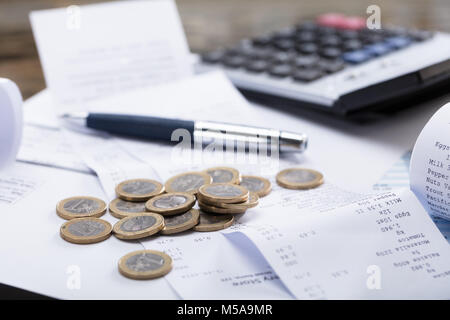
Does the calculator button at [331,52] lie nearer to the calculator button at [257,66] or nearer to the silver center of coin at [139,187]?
the calculator button at [257,66]

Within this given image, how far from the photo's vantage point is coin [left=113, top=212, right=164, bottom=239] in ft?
1.46

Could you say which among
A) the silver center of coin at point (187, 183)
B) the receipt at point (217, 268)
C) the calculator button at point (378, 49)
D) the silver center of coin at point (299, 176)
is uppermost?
the calculator button at point (378, 49)

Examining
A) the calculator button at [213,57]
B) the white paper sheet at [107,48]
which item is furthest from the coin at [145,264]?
the calculator button at [213,57]

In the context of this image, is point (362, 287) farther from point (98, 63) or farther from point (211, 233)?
point (98, 63)

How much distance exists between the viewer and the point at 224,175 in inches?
21.5

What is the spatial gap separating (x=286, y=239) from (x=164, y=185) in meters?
0.16

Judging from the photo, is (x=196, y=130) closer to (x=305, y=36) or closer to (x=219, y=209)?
(x=219, y=209)

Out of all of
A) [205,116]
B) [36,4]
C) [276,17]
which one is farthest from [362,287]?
[36,4]

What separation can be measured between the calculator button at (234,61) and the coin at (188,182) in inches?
11.4

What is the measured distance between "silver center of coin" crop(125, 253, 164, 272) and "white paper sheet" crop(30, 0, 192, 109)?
35 cm

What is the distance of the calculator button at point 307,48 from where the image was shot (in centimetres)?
82

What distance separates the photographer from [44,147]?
0.63 metres

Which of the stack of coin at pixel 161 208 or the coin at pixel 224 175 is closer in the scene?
the stack of coin at pixel 161 208

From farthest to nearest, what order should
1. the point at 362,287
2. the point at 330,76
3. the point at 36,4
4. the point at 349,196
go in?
the point at 36,4, the point at 330,76, the point at 349,196, the point at 362,287
